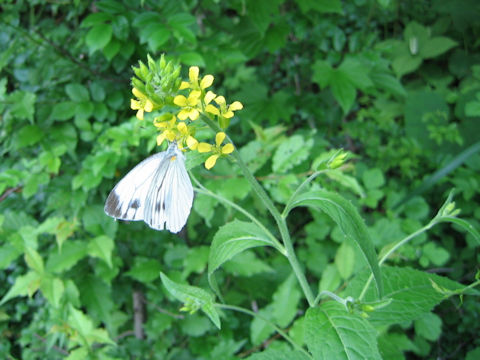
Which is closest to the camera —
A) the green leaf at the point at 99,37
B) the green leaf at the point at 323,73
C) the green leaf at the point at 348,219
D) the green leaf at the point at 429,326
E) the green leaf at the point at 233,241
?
→ the green leaf at the point at 348,219

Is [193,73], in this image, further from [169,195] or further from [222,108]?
[169,195]

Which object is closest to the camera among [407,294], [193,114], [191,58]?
[193,114]

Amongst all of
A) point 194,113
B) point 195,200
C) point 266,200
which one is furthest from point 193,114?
point 195,200

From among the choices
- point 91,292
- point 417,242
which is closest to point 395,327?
point 417,242

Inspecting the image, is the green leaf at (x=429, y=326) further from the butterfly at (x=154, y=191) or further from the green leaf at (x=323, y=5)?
the green leaf at (x=323, y=5)

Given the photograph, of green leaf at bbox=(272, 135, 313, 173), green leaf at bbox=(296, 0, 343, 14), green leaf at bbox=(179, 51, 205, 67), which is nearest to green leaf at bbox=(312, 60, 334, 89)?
green leaf at bbox=(296, 0, 343, 14)

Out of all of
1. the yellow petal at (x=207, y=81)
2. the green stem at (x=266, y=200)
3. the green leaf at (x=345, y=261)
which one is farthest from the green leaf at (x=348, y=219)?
the green leaf at (x=345, y=261)

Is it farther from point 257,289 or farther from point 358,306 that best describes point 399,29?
point 358,306
